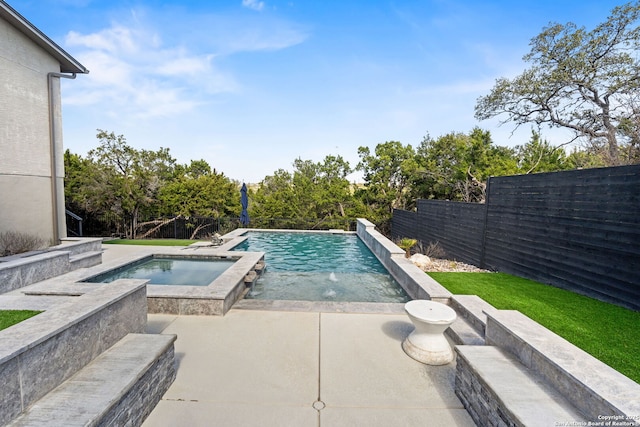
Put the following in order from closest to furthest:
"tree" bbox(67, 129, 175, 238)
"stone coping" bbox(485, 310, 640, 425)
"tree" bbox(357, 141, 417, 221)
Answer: "stone coping" bbox(485, 310, 640, 425)
"tree" bbox(67, 129, 175, 238)
"tree" bbox(357, 141, 417, 221)

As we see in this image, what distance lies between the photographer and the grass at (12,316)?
8.88 ft

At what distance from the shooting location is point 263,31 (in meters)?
10.2

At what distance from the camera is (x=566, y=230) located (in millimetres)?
5520

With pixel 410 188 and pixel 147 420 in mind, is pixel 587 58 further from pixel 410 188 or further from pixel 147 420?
pixel 147 420

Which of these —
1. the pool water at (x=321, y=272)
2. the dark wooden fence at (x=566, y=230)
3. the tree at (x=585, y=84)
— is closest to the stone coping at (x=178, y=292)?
the pool water at (x=321, y=272)

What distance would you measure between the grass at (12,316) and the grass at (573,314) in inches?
223

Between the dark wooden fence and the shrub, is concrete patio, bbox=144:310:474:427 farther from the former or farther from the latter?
the shrub

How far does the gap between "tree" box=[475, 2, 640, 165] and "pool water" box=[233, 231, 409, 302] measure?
11.2m

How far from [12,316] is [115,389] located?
1.78 m

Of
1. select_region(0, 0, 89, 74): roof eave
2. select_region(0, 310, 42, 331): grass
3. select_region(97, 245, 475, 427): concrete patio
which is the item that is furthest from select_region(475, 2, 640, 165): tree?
select_region(0, 0, 89, 74): roof eave

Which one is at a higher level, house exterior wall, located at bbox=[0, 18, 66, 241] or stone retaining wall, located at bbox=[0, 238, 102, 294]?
house exterior wall, located at bbox=[0, 18, 66, 241]

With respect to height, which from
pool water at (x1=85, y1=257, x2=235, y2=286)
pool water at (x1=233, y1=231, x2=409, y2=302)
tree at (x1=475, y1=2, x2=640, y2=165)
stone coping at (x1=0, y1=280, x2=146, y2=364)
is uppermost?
tree at (x1=475, y1=2, x2=640, y2=165)

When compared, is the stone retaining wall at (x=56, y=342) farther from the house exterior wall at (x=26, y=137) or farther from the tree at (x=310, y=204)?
the tree at (x=310, y=204)

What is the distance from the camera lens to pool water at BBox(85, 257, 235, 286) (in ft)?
20.2
